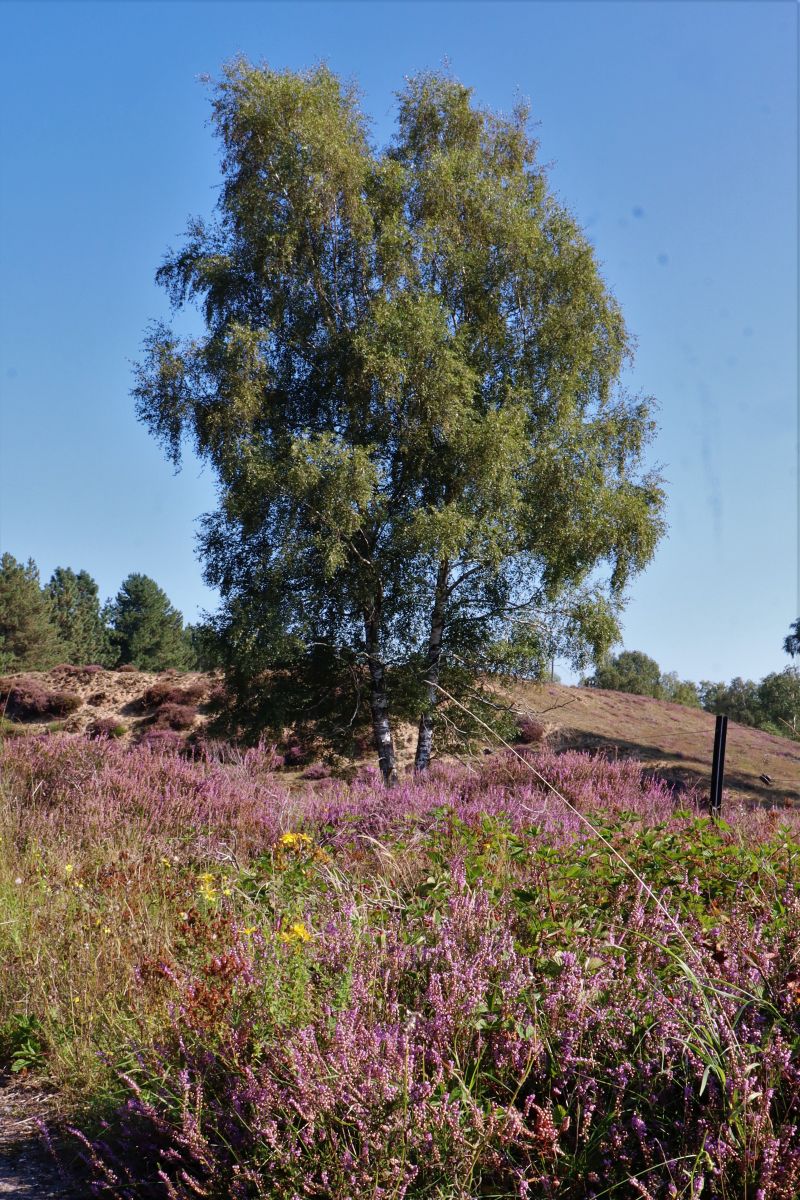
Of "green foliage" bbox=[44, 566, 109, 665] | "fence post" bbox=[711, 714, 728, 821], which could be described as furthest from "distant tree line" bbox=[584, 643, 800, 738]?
"green foliage" bbox=[44, 566, 109, 665]

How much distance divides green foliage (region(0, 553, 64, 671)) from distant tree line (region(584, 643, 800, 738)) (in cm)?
2267

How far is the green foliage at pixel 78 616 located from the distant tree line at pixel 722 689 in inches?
909

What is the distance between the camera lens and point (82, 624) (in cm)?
4356

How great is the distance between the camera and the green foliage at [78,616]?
137 feet

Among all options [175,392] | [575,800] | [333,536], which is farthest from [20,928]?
[175,392]

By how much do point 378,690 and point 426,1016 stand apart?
1345 centimetres

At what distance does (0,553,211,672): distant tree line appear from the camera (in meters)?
36.8

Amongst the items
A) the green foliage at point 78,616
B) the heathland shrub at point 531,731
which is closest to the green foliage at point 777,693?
the heathland shrub at point 531,731

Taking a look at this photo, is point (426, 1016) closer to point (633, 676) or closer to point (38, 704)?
point (38, 704)

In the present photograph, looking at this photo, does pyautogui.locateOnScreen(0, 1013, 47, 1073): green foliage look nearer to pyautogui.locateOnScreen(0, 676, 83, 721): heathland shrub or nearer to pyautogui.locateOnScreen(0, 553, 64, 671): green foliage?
pyautogui.locateOnScreen(0, 676, 83, 721): heathland shrub

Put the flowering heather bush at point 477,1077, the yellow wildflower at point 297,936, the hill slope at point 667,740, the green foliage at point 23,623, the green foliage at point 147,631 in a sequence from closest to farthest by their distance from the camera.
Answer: the flowering heather bush at point 477,1077
the yellow wildflower at point 297,936
the hill slope at point 667,740
the green foliage at point 23,623
the green foliage at point 147,631

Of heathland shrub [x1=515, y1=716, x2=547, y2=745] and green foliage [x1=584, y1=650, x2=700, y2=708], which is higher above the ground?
green foliage [x1=584, y1=650, x2=700, y2=708]

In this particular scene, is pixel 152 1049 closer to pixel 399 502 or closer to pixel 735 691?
pixel 399 502

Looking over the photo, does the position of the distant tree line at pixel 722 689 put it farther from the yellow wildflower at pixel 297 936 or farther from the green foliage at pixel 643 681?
the yellow wildflower at pixel 297 936
